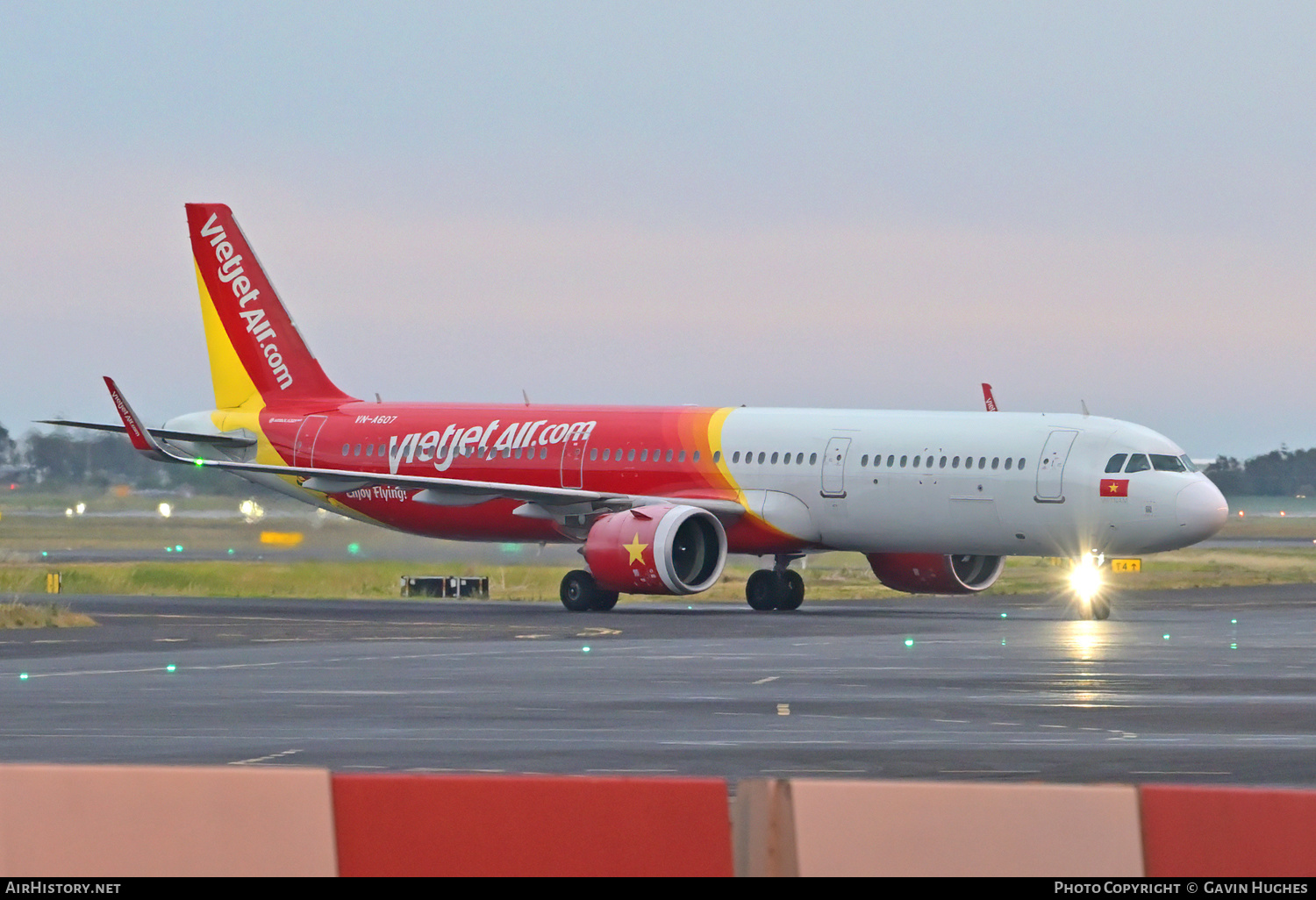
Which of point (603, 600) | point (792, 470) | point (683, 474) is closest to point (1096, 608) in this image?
point (792, 470)

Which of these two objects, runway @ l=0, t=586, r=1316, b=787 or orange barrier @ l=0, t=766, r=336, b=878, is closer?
orange barrier @ l=0, t=766, r=336, b=878

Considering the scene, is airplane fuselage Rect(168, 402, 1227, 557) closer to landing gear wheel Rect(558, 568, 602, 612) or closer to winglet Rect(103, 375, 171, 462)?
landing gear wheel Rect(558, 568, 602, 612)

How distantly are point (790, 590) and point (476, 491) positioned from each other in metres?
6.12

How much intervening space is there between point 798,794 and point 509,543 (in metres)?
37.1

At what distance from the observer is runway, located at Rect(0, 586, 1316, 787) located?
642 inches

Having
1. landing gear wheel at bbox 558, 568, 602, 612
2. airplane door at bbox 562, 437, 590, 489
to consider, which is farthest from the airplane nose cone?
airplane door at bbox 562, 437, 590, 489

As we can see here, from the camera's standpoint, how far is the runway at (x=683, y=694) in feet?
53.5

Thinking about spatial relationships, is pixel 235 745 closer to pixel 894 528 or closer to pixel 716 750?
pixel 716 750

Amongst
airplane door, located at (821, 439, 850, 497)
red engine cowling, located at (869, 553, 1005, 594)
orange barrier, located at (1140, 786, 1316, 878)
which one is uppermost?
airplane door, located at (821, 439, 850, 497)

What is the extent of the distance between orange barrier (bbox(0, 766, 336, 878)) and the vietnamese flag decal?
29614 millimetres

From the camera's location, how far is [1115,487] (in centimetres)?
3716

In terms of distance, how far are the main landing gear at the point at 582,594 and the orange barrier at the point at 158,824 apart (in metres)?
32.0

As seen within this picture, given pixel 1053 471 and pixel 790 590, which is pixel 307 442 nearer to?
pixel 790 590
